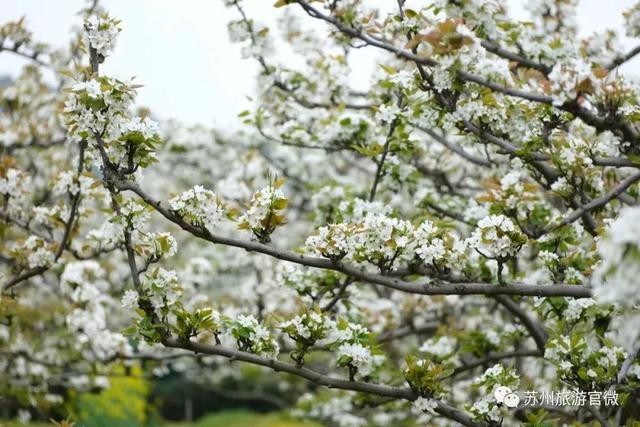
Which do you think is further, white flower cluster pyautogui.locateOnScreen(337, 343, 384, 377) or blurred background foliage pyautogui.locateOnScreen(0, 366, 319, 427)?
blurred background foliage pyautogui.locateOnScreen(0, 366, 319, 427)

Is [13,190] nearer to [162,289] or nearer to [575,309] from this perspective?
[162,289]

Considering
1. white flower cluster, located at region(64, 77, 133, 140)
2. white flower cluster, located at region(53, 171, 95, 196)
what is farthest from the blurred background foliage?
white flower cluster, located at region(64, 77, 133, 140)

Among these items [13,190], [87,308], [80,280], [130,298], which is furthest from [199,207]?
[87,308]

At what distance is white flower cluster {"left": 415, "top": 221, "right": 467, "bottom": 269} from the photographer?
8.30 feet

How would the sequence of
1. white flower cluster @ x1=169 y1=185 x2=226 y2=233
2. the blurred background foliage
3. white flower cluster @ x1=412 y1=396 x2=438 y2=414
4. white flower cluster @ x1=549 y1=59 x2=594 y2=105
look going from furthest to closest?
the blurred background foliage, white flower cluster @ x1=412 y1=396 x2=438 y2=414, white flower cluster @ x1=169 y1=185 x2=226 y2=233, white flower cluster @ x1=549 y1=59 x2=594 y2=105

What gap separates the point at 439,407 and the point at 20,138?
14.8 feet

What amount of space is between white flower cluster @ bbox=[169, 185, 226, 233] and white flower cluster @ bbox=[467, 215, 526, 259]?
0.97 m

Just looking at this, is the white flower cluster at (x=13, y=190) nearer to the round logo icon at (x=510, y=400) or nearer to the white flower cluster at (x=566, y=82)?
the round logo icon at (x=510, y=400)

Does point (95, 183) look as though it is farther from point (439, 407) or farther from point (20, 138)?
point (20, 138)

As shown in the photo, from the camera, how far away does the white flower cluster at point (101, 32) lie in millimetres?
2604

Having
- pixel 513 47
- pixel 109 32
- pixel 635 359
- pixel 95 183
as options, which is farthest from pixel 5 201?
pixel 635 359

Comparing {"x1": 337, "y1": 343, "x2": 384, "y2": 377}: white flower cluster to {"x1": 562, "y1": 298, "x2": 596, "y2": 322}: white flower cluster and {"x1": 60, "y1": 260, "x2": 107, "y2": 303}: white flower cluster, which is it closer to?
{"x1": 562, "y1": 298, "x2": 596, "y2": 322}: white flower cluster

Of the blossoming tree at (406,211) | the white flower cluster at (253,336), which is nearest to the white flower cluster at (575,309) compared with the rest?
the blossoming tree at (406,211)

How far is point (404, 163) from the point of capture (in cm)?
420
